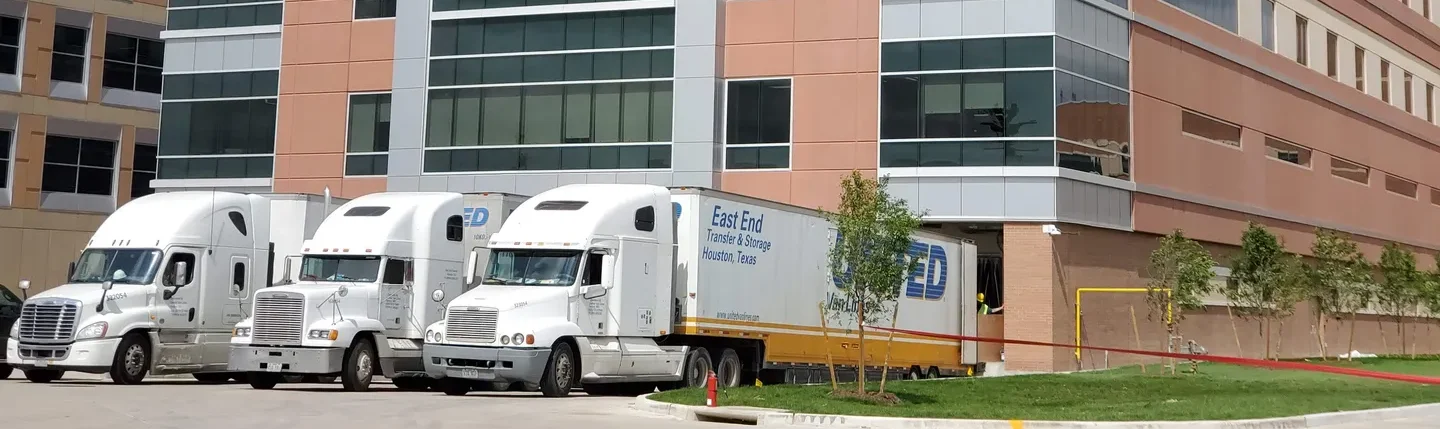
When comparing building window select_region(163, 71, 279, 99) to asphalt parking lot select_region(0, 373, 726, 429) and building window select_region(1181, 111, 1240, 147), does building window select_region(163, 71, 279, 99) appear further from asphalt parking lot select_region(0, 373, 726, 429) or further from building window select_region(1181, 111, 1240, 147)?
building window select_region(1181, 111, 1240, 147)

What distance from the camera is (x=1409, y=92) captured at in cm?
5544

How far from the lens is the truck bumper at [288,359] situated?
968 inches

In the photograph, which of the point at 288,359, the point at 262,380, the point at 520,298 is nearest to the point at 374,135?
the point at 262,380

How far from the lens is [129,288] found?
85.0 feet

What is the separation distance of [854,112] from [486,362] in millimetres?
15759

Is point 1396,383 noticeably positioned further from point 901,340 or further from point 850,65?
point 850,65

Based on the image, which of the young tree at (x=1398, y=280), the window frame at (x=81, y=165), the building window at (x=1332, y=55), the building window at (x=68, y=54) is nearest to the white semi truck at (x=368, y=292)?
the window frame at (x=81, y=165)

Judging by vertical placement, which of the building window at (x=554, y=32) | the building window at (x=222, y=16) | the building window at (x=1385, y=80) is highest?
the building window at (x=1385, y=80)

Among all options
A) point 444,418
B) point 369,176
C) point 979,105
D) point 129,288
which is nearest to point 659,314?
point 444,418

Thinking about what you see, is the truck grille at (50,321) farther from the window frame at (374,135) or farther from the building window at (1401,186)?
the building window at (1401,186)

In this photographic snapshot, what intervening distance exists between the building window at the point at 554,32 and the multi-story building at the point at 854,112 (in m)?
0.07

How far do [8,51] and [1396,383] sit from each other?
41.8m

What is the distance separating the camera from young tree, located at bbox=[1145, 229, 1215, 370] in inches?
1246

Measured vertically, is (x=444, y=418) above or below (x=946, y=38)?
below
